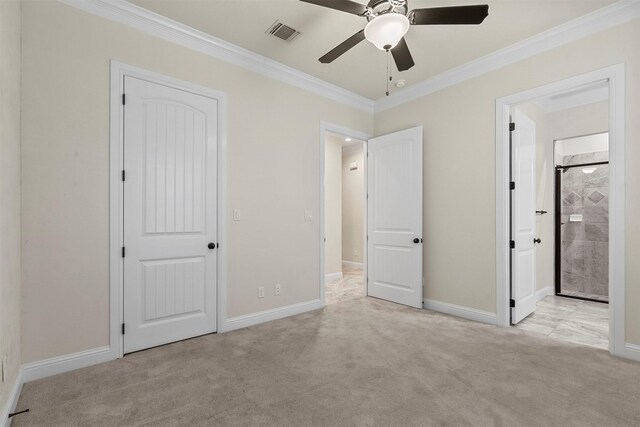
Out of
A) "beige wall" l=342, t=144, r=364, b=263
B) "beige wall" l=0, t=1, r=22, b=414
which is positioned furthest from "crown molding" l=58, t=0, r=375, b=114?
"beige wall" l=342, t=144, r=364, b=263

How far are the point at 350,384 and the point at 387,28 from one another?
2359 mm

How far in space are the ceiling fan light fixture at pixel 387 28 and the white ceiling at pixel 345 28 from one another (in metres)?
0.76

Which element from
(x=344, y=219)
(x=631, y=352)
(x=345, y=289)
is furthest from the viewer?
(x=344, y=219)

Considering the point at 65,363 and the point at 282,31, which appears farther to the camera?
the point at 282,31

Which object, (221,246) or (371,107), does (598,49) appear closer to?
(371,107)

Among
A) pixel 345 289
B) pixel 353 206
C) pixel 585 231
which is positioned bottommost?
pixel 345 289

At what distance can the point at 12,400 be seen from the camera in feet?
6.04

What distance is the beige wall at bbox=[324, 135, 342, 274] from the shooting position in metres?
6.01

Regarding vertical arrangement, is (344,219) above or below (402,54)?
below

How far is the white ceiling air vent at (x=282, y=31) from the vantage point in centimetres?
278

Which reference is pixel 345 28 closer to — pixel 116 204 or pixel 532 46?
pixel 532 46

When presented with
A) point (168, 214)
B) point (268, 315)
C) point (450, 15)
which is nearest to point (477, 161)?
point (450, 15)

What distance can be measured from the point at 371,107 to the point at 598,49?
8.38 feet

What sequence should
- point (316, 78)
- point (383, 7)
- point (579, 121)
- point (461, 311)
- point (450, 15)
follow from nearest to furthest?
point (450, 15) → point (383, 7) → point (461, 311) → point (316, 78) → point (579, 121)
